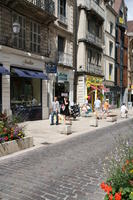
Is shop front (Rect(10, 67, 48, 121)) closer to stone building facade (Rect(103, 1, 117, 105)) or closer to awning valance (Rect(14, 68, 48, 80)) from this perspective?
awning valance (Rect(14, 68, 48, 80))

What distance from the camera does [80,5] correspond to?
23438 millimetres

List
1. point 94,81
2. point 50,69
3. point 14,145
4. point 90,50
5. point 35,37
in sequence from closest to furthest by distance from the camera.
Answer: point 14,145 → point 35,37 → point 50,69 → point 90,50 → point 94,81

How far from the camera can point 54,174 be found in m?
5.23

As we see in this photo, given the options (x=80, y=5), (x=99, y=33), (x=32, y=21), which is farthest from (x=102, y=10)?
(x=32, y=21)

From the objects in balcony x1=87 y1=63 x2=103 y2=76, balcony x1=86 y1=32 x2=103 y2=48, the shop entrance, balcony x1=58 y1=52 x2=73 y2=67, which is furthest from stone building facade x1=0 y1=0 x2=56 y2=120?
balcony x1=87 y1=63 x2=103 y2=76

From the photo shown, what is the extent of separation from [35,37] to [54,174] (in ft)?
44.3

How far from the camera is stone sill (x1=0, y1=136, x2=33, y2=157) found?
695cm

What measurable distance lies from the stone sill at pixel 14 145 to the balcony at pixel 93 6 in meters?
19.1

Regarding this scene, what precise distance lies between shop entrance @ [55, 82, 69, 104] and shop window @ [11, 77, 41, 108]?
8.55 ft

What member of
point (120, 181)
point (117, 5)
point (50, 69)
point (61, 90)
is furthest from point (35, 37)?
point (117, 5)

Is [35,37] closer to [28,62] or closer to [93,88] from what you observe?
[28,62]

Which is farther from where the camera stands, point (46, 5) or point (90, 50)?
point (90, 50)

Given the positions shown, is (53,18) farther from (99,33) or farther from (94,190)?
(94,190)

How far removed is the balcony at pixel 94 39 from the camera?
81.5 ft
